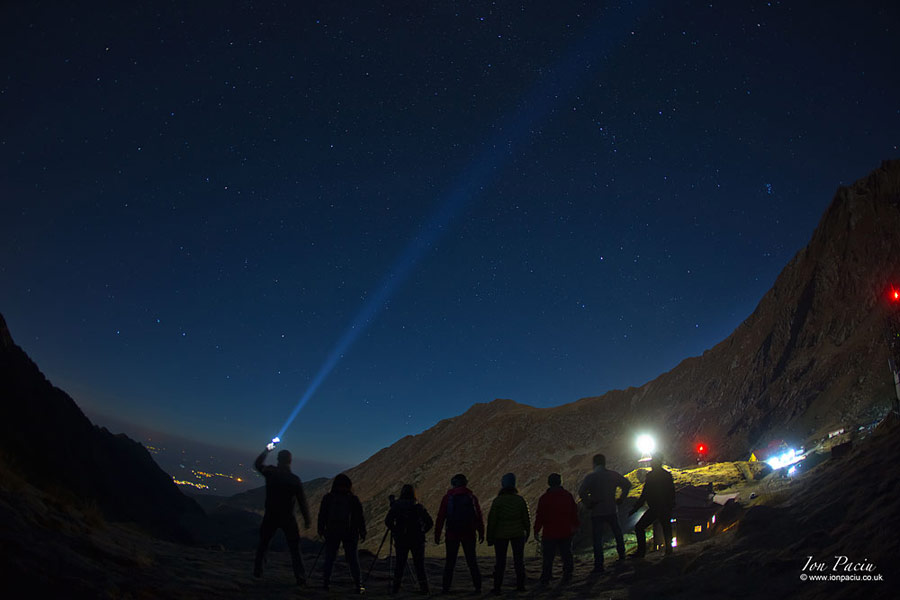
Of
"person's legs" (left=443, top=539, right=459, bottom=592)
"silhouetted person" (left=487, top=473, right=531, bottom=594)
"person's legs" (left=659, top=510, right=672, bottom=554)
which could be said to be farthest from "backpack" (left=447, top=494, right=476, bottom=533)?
"person's legs" (left=659, top=510, right=672, bottom=554)

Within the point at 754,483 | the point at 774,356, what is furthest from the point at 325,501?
the point at 774,356

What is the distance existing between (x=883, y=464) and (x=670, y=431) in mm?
47948

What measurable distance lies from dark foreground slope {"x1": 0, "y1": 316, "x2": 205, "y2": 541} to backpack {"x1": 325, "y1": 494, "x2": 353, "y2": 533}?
1070 cm

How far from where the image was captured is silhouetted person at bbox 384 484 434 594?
8.15 m

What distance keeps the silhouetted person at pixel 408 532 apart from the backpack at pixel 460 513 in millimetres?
358

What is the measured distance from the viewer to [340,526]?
805 cm

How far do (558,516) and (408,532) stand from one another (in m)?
2.59

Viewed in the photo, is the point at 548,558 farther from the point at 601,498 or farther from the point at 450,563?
the point at 450,563

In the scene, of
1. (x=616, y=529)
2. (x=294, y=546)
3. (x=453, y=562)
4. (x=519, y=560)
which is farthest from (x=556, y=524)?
(x=294, y=546)

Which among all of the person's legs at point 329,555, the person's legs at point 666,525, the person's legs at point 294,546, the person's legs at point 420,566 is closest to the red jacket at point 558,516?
the person's legs at point 666,525

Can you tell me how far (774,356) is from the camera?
46.7 metres

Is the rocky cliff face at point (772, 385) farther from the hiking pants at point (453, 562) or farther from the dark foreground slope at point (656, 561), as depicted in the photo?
the hiking pants at point (453, 562)

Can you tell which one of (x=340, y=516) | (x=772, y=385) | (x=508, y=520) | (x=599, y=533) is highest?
(x=772, y=385)

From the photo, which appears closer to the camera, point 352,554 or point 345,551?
point 345,551
